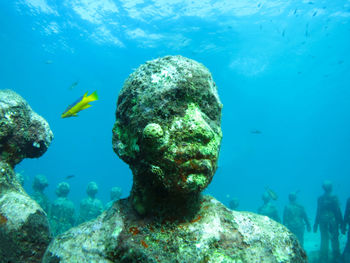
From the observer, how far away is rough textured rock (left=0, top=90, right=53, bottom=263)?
2.37 m

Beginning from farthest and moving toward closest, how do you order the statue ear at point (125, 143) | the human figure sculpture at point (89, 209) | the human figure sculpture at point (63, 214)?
1. the human figure sculpture at point (89, 209)
2. the human figure sculpture at point (63, 214)
3. the statue ear at point (125, 143)

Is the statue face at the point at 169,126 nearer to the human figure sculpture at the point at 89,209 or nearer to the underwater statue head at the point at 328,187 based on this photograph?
the human figure sculpture at the point at 89,209

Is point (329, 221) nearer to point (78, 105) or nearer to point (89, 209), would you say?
point (89, 209)

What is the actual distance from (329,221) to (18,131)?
44.6 feet

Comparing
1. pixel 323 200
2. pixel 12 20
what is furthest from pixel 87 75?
pixel 323 200

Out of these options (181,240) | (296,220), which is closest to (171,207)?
(181,240)

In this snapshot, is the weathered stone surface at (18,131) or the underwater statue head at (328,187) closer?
the weathered stone surface at (18,131)

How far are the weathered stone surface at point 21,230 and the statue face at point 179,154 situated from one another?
1.75 metres

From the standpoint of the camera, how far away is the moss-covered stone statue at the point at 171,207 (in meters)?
1.73

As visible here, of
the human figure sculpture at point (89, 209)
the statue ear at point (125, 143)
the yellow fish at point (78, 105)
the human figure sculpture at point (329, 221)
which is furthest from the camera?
the human figure sculpture at point (89, 209)

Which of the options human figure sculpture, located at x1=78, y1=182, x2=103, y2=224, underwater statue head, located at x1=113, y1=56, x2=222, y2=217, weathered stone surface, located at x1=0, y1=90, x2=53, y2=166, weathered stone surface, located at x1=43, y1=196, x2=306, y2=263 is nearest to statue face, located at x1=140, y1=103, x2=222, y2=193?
underwater statue head, located at x1=113, y1=56, x2=222, y2=217

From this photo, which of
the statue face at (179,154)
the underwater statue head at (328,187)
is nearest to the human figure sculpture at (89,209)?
the statue face at (179,154)

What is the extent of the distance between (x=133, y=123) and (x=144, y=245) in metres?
1.06

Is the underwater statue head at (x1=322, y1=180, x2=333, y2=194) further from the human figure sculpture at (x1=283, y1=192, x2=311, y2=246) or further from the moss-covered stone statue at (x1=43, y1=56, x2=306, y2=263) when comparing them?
the moss-covered stone statue at (x1=43, y1=56, x2=306, y2=263)
